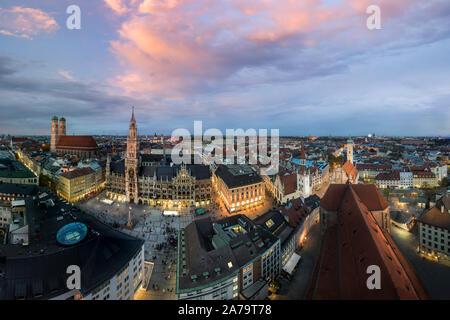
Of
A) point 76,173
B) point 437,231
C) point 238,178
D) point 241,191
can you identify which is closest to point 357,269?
point 437,231

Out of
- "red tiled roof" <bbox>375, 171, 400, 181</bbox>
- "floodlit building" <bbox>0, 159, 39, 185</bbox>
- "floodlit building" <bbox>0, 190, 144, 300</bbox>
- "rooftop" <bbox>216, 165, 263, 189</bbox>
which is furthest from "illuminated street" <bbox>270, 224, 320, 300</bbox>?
"floodlit building" <bbox>0, 159, 39, 185</bbox>

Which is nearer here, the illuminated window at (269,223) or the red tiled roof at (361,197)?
→ the illuminated window at (269,223)

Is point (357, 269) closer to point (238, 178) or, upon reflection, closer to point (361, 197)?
Result: point (361, 197)

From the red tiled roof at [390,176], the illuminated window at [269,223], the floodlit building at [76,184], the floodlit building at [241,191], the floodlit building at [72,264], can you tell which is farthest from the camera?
the red tiled roof at [390,176]

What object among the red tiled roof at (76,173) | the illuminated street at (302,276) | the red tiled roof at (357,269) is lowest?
the illuminated street at (302,276)

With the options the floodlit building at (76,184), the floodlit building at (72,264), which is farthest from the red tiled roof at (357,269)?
the floodlit building at (76,184)

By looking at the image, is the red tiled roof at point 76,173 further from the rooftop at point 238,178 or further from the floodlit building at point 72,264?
the rooftop at point 238,178

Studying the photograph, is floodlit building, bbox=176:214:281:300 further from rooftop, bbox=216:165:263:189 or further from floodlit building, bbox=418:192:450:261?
floodlit building, bbox=418:192:450:261

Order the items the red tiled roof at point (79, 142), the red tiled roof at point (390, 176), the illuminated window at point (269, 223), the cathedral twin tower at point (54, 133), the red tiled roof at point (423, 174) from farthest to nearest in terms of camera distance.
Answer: the cathedral twin tower at point (54, 133), the red tiled roof at point (79, 142), the red tiled roof at point (423, 174), the red tiled roof at point (390, 176), the illuminated window at point (269, 223)

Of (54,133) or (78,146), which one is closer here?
(78,146)
